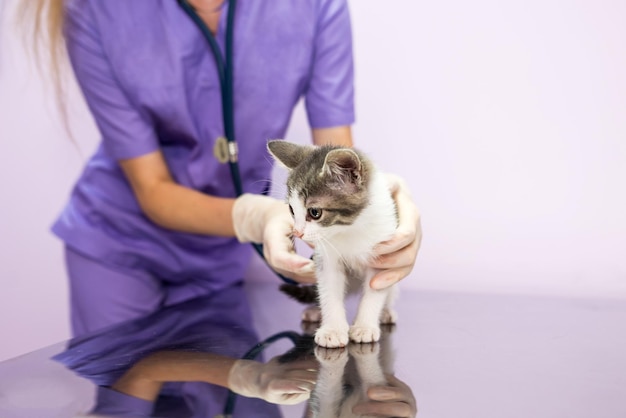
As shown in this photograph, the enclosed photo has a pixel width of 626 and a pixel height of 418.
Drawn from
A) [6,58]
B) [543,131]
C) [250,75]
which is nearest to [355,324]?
[250,75]

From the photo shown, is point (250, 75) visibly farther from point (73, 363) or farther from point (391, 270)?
point (73, 363)

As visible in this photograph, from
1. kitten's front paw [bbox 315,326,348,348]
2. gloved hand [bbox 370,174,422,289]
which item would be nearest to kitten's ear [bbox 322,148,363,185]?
gloved hand [bbox 370,174,422,289]

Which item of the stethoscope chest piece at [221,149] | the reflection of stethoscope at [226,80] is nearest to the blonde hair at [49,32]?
the reflection of stethoscope at [226,80]

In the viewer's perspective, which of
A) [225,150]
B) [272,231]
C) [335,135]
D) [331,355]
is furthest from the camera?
[335,135]

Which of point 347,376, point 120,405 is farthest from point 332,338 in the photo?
point 120,405

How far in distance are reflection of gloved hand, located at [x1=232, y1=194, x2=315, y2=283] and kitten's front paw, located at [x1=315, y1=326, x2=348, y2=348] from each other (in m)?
0.11

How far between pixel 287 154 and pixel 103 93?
1.82ft

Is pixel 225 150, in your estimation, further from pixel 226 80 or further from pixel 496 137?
pixel 496 137

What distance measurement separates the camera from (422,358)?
100 centimetres

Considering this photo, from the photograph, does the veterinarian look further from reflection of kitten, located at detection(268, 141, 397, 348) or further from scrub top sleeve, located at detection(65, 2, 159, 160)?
reflection of kitten, located at detection(268, 141, 397, 348)

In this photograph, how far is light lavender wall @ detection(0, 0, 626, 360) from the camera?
4.98 ft

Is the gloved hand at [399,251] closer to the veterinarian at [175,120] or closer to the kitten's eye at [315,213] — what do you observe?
the kitten's eye at [315,213]

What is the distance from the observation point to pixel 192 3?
1.46 metres

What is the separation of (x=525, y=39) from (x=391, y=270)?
29.4 inches
